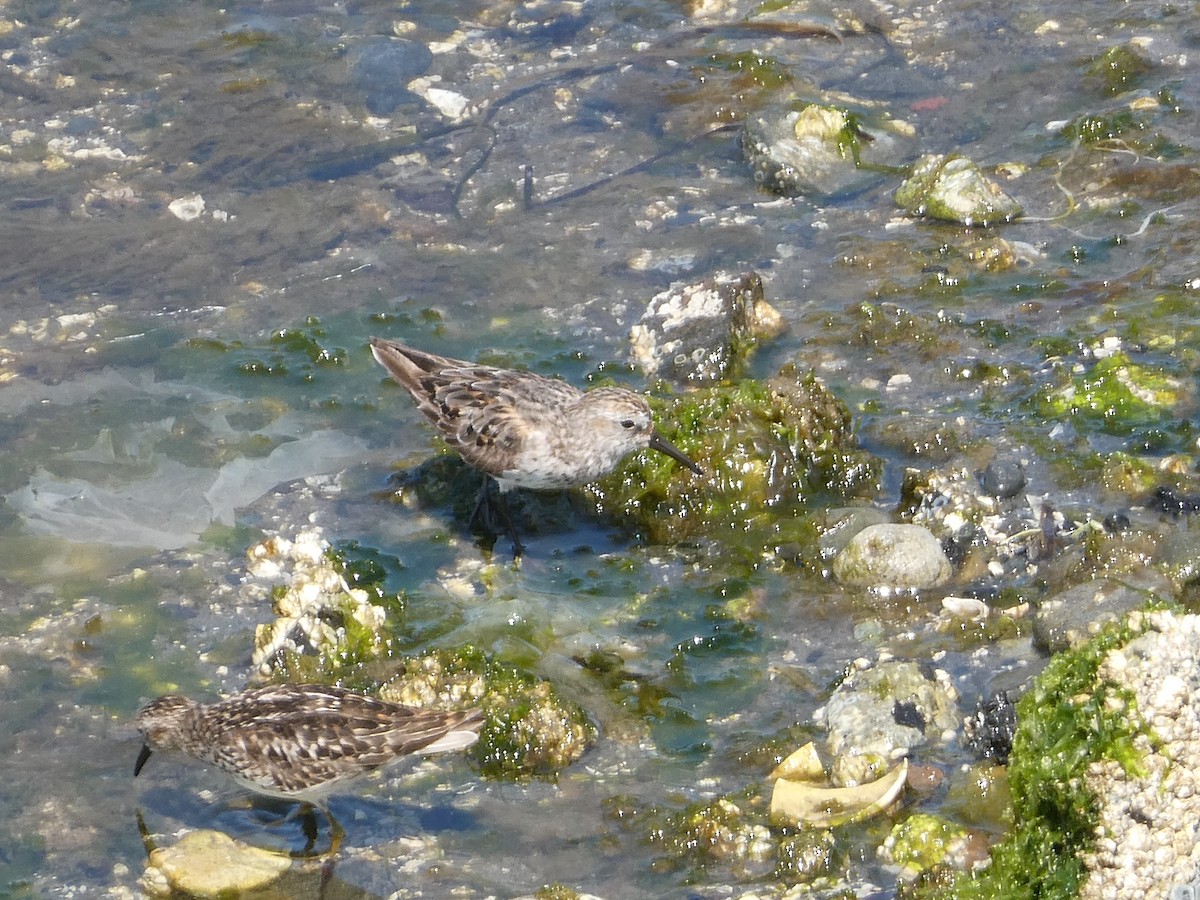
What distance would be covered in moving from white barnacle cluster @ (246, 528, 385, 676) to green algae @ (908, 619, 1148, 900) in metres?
3.84

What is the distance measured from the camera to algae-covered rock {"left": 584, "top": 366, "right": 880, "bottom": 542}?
8.60 metres

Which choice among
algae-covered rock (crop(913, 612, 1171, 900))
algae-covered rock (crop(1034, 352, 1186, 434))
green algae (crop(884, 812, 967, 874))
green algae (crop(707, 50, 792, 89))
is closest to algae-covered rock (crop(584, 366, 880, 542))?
algae-covered rock (crop(1034, 352, 1186, 434))

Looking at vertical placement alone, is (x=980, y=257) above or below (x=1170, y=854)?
below

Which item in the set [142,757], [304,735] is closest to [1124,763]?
[304,735]

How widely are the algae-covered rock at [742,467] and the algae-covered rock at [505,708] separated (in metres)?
1.79

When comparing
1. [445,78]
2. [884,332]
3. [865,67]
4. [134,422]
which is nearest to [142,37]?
[445,78]

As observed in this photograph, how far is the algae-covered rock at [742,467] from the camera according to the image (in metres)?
8.60

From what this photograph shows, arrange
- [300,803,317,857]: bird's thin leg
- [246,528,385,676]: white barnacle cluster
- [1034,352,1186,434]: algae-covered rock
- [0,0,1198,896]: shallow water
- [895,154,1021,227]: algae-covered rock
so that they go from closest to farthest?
1. [300,803,317,857]: bird's thin leg
2. [0,0,1198,896]: shallow water
3. [246,528,385,676]: white barnacle cluster
4. [1034,352,1186,434]: algae-covered rock
5. [895,154,1021,227]: algae-covered rock

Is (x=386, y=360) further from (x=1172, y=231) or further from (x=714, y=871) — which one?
(x=1172, y=231)

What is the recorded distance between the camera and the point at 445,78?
13.1m

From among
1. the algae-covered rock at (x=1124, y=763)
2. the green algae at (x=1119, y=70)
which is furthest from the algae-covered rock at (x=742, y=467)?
the green algae at (x=1119, y=70)

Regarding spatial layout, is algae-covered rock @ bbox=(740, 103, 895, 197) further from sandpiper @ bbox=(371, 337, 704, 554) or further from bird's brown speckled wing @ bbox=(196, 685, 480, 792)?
bird's brown speckled wing @ bbox=(196, 685, 480, 792)

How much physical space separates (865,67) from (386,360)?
6.46 m

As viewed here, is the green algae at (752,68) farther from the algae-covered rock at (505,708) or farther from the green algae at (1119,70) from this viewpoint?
the algae-covered rock at (505,708)
